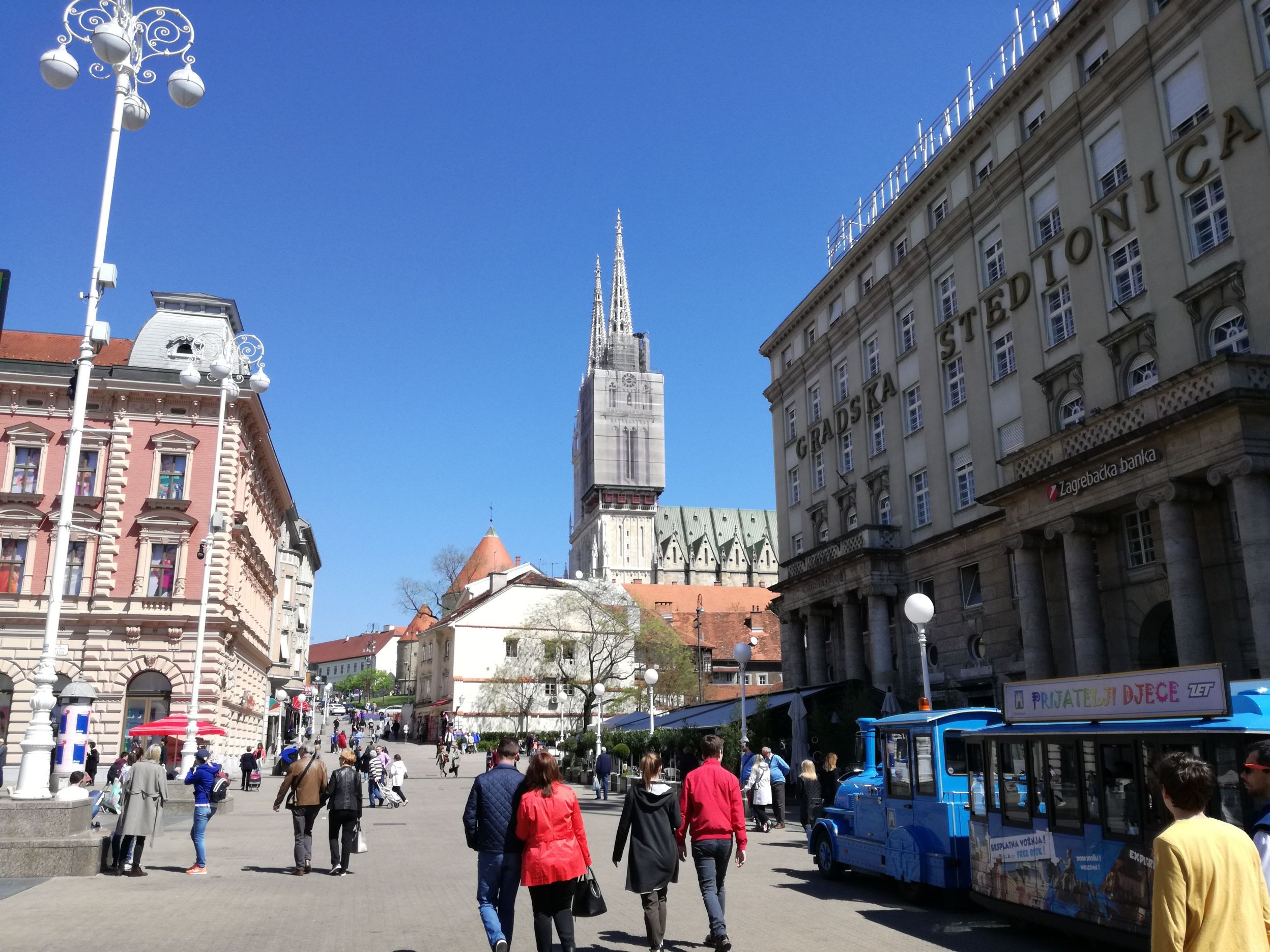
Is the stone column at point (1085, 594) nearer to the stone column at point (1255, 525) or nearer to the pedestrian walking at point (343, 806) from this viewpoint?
the stone column at point (1255, 525)

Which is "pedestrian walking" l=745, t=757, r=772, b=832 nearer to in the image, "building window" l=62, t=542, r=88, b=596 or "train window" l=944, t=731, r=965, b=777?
"train window" l=944, t=731, r=965, b=777

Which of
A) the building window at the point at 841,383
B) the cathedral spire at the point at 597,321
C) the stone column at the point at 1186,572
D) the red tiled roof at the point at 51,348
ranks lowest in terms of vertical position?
the stone column at the point at 1186,572

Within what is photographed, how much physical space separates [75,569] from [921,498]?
31.6 metres

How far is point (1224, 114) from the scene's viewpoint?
23.0m

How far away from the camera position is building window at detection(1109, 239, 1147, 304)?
26.0m

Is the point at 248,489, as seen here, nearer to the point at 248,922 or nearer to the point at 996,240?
the point at 996,240

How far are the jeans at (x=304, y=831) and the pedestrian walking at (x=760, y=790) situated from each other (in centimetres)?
1021

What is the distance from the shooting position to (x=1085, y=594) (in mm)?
24562

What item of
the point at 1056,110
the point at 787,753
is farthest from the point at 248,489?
the point at 1056,110

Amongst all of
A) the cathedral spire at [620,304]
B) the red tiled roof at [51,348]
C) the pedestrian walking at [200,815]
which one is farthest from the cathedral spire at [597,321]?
the pedestrian walking at [200,815]

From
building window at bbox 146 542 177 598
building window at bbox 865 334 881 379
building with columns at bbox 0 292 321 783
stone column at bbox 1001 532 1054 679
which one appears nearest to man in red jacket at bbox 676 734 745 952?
stone column at bbox 1001 532 1054 679

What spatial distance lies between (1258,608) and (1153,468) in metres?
3.91

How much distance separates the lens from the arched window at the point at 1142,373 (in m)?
25.3

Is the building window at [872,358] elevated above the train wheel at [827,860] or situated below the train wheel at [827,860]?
above
